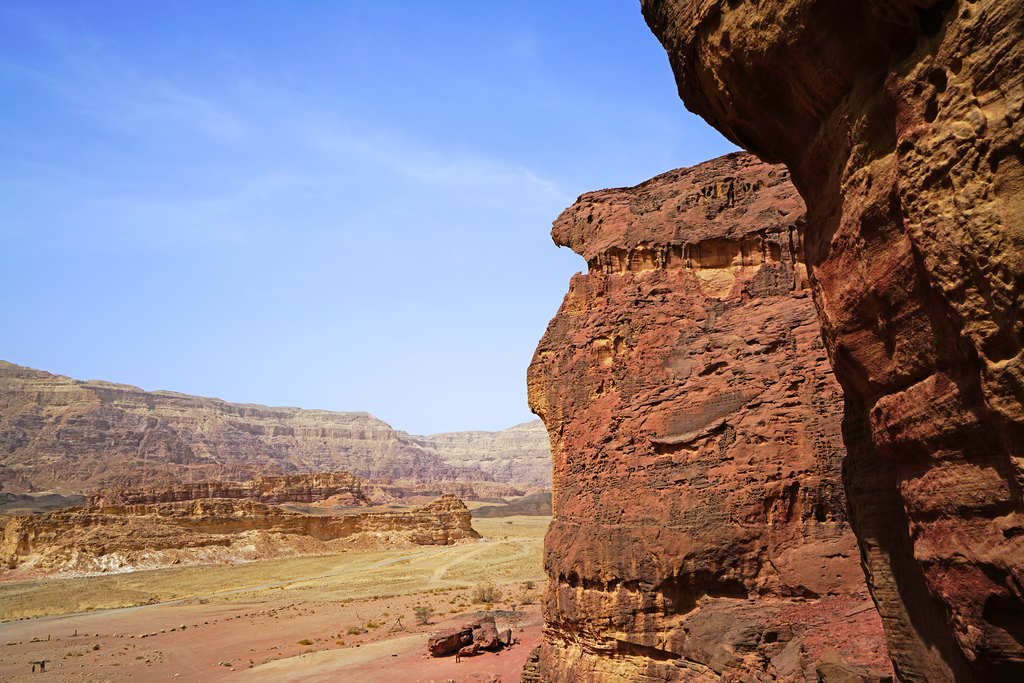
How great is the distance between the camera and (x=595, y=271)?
37.8ft

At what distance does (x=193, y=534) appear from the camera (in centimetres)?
5366

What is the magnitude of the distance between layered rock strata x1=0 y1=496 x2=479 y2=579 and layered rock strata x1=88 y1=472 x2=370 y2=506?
1783 cm

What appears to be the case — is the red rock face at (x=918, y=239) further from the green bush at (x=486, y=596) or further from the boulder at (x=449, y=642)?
the green bush at (x=486, y=596)

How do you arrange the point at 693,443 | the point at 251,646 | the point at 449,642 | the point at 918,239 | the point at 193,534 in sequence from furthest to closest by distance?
the point at 193,534 → the point at 251,646 → the point at 449,642 → the point at 693,443 → the point at 918,239

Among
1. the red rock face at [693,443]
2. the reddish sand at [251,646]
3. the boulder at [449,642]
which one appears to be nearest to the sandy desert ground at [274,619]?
the reddish sand at [251,646]

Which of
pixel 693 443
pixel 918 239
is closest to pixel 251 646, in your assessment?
pixel 693 443

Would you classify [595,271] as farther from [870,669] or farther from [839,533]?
[870,669]

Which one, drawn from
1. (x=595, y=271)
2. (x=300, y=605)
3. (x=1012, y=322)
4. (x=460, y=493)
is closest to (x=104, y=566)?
(x=300, y=605)

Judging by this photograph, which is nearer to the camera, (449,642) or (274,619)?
(449,642)

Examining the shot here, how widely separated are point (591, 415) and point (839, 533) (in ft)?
12.4

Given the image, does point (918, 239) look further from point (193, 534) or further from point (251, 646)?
point (193, 534)

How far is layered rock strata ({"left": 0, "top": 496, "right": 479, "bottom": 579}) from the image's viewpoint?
159 feet

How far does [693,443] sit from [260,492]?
81.8 m

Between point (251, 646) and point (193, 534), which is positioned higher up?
point (193, 534)
